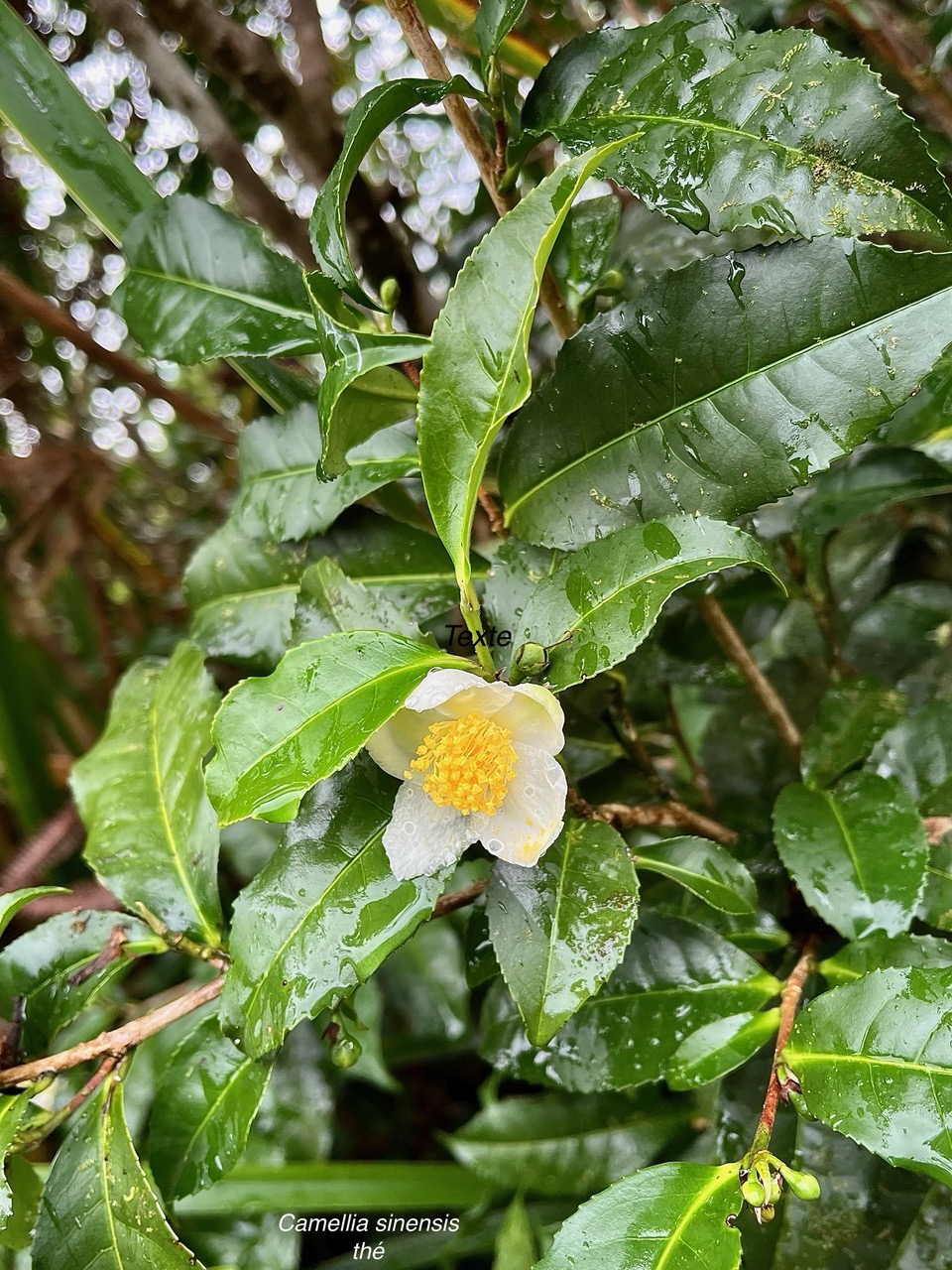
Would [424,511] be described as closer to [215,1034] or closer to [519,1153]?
[215,1034]

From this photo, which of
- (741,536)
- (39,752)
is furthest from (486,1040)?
(39,752)

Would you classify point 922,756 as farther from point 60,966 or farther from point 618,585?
point 60,966

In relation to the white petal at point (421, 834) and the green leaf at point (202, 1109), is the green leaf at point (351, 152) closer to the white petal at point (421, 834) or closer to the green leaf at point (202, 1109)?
the white petal at point (421, 834)

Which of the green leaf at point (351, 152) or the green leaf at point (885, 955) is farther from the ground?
the green leaf at point (351, 152)

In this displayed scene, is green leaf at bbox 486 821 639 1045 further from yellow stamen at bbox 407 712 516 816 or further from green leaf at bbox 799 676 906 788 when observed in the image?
green leaf at bbox 799 676 906 788

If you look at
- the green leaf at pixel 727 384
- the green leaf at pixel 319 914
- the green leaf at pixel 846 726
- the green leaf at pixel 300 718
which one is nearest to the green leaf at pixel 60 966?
the green leaf at pixel 319 914

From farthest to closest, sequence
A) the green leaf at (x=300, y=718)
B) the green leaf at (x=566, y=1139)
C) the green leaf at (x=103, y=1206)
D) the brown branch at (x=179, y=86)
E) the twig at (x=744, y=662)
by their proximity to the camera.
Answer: the brown branch at (x=179, y=86)
the green leaf at (x=566, y=1139)
the twig at (x=744, y=662)
the green leaf at (x=103, y=1206)
the green leaf at (x=300, y=718)

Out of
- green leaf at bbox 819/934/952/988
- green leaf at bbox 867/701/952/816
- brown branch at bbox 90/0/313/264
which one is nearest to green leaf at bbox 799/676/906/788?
green leaf at bbox 867/701/952/816
